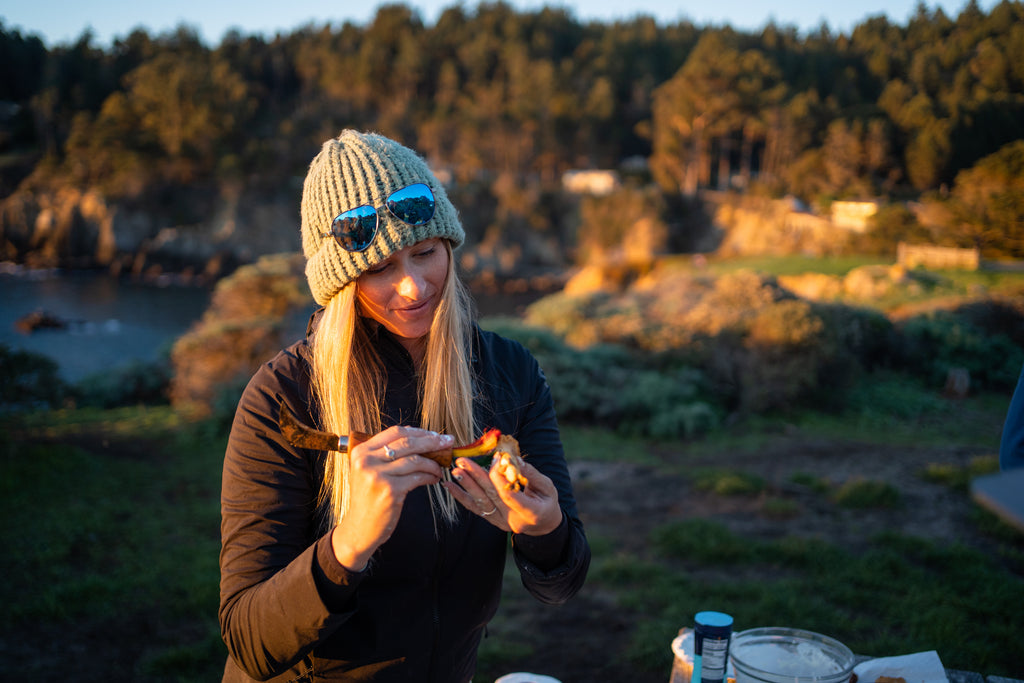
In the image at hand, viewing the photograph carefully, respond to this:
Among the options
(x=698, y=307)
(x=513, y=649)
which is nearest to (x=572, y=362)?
(x=698, y=307)

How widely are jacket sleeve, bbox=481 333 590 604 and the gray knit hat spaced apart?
55cm

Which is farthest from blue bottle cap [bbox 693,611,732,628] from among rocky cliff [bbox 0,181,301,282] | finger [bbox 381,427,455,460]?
rocky cliff [bbox 0,181,301,282]

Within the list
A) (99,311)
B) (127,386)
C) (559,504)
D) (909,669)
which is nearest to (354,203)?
(559,504)

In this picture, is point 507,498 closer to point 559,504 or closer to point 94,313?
point 559,504

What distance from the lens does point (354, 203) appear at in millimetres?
2129

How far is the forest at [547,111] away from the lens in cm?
1005

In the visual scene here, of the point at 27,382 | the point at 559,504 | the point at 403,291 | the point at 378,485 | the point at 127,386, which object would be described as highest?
the point at 403,291

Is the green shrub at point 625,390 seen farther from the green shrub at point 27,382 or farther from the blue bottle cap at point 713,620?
the blue bottle cap at point 713,620

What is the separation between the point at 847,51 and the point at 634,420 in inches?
302

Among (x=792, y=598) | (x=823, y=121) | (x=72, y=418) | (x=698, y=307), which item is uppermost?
(x=823, y=121)

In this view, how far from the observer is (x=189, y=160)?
73.6m

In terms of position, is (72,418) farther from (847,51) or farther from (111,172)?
(111,172)

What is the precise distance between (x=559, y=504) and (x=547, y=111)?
8055 cm

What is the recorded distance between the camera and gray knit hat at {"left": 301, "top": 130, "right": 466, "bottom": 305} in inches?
83.8
